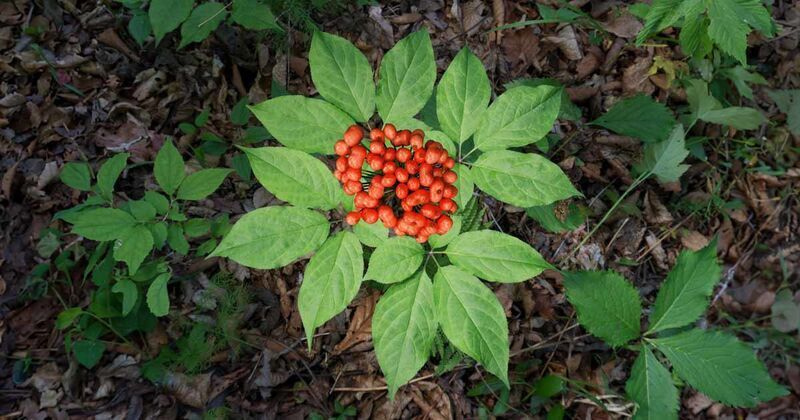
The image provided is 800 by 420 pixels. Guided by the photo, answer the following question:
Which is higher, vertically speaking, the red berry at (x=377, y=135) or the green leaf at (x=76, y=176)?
the red berry at (x=377, y=135)

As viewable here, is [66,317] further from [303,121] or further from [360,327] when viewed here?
[303,121]

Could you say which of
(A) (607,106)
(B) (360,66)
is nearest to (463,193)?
(B) (360,66)

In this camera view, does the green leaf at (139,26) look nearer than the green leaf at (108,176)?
No

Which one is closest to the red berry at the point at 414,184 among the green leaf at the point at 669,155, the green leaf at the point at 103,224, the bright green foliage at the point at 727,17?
the green leaf at the point at 103,224

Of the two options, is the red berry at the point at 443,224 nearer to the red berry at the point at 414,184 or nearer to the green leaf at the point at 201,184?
the red berry at the point at 414,184

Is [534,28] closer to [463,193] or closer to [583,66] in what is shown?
[583,66]

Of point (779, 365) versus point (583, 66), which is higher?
point (583, 66)

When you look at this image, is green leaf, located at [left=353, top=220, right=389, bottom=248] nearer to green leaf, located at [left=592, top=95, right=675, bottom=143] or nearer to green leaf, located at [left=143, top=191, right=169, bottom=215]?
green leaf, located at [left=143, top=191, right=169, bottom=215]
